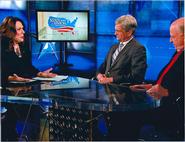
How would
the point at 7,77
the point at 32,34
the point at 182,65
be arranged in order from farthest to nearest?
the point at 32,34, the point at 7,77, the point at 182,65

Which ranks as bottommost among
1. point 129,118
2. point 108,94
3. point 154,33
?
point 129,118

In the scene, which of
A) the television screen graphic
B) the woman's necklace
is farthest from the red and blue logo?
the woman's necklace

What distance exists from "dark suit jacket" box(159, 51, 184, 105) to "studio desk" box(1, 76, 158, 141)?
0.14m

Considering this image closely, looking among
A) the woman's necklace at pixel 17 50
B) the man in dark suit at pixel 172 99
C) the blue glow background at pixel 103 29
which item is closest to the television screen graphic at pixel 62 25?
the blue glow background at pixel 103 29

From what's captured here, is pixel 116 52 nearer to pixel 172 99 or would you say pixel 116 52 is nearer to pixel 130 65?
pixel 130 65

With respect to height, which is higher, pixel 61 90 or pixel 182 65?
pixel 182 65

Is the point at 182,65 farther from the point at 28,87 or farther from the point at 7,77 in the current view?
the point at 7,77

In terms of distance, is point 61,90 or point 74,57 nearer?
point 61,90

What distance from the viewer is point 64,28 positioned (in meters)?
5.55

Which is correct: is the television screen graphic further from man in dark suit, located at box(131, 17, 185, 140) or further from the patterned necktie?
man in dark suit, located at box(131, 17, 185, 140)

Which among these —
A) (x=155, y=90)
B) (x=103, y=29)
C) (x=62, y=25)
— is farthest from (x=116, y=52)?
(x=103, y=29)

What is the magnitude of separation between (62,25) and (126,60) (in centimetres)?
231

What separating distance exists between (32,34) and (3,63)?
8.78ft

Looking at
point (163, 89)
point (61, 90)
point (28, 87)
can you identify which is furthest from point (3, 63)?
point (163, 89)
